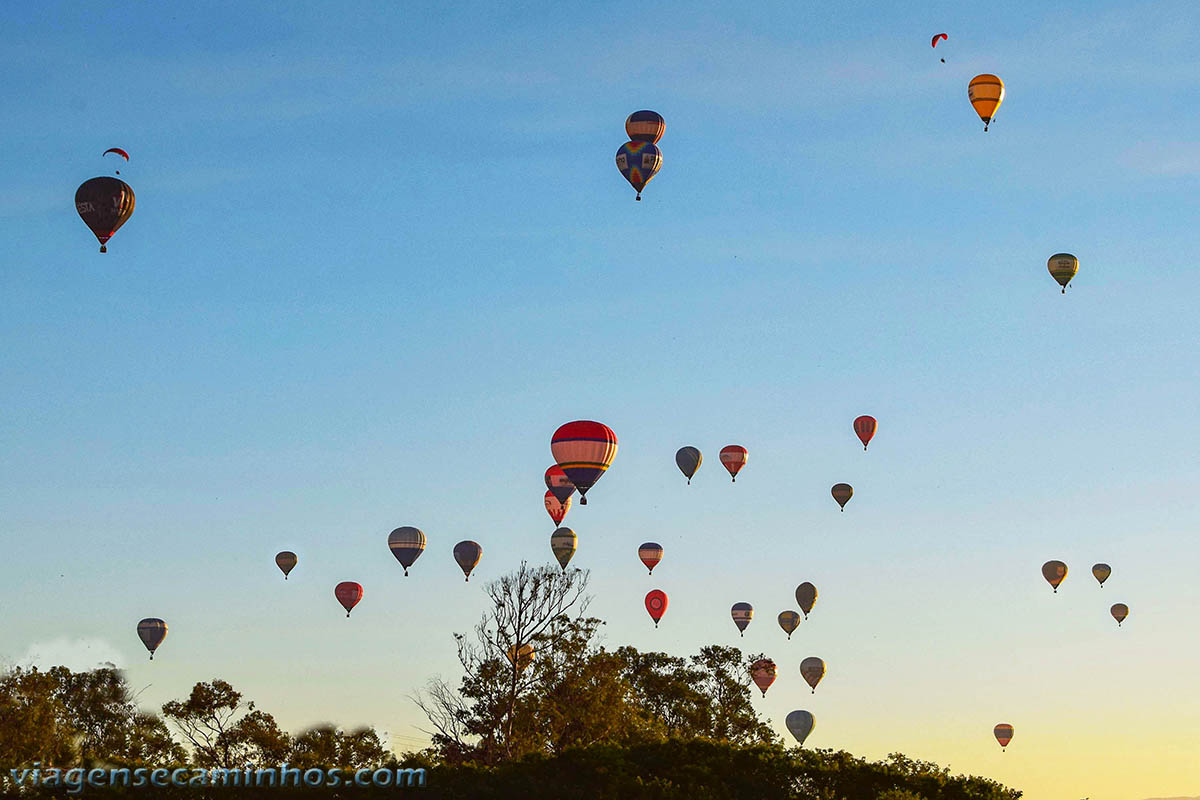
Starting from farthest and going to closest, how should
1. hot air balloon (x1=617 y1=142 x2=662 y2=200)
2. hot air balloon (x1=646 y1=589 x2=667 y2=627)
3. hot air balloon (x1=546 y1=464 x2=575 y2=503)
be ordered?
1. hot air balloon (x1=646 y1=589 x2=667 y2=627)
2. hot air balloon (x1=546 y1=464 x2=575 y2=503)
3. hot air balloon (x1=617 y1=142 x2=662 y2=200)

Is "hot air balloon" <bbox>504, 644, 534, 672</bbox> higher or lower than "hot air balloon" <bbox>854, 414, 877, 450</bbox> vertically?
lower

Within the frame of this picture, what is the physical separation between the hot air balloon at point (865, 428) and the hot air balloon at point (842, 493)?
296 inches

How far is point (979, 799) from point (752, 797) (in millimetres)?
5170

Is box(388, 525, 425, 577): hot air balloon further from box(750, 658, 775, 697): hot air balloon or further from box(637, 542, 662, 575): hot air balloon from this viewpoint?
box(750, 658, 775, 697): hot air balloon

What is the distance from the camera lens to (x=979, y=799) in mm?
36906

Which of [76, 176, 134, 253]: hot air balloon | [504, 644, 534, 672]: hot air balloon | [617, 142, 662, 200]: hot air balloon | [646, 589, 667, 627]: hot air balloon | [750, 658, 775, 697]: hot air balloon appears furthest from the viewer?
[750, 658, 775, 697]: hot air balloon

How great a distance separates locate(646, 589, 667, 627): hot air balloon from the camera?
89.9 meters

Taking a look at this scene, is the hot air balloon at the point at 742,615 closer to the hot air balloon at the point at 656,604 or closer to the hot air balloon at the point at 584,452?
the hot air balloon at the point at 656,604

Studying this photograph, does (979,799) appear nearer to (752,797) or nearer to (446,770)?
(752,797)

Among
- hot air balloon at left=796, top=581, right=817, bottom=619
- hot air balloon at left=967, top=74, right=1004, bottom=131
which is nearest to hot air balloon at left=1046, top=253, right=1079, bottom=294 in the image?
hot air balloon at left=967, top=74, right=1004, bottom=131

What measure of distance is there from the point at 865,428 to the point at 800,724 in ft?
68.0

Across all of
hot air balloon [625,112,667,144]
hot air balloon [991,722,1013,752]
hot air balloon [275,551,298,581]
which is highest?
hot air balloon [625,112,667,144]

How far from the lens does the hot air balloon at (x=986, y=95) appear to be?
233ft

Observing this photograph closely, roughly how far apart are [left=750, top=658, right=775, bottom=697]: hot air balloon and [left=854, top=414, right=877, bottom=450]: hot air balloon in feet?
80.9
